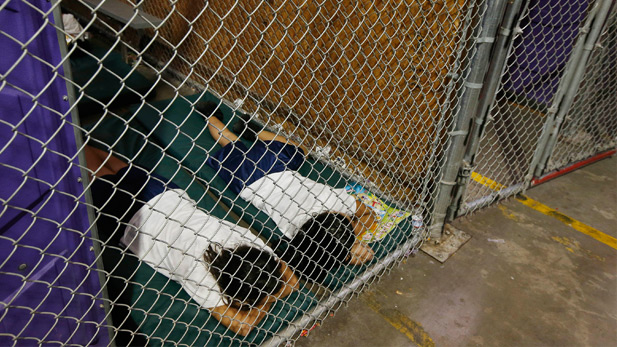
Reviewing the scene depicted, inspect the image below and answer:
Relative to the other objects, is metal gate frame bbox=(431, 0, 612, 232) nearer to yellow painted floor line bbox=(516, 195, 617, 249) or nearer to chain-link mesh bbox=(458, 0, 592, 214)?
chain-link mesh bbox=(458, 0, 592, 214)

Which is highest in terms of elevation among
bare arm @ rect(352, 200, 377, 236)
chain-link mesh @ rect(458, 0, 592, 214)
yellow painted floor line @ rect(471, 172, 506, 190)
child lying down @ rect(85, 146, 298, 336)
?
chain-link mesh @ rect(458, 0, 592, 214)

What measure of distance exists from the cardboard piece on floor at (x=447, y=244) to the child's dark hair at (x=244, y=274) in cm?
122

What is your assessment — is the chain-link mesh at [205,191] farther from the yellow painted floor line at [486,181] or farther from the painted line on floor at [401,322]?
the yellow painted floor line at [486,181]

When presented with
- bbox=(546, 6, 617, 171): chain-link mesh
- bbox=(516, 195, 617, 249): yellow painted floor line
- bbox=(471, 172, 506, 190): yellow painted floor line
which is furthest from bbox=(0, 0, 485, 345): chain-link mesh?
bbox=(546, 6, 617, 171): chain-link mesh

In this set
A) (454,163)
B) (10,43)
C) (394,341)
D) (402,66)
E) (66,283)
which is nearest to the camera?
(10,43)

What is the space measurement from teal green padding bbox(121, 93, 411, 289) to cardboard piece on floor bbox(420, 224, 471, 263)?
0.64ft

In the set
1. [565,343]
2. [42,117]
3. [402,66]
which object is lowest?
[565,343]

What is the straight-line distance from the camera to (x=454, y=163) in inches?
96.5

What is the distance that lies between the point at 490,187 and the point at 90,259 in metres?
3.37

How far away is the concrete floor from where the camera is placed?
216cm

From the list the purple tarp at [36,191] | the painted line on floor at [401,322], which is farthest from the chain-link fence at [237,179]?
the painted line on floor at [401,322]

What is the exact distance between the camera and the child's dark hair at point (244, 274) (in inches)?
78.0

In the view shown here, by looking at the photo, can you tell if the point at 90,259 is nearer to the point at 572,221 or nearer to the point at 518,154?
the point at 572,221

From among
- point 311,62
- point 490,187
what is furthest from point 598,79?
point 311,62
